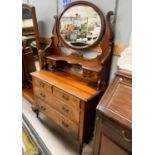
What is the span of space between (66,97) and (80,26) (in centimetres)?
84

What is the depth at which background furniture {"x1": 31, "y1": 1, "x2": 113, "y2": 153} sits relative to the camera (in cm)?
153

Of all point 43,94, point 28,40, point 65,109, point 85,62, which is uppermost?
point 28,40

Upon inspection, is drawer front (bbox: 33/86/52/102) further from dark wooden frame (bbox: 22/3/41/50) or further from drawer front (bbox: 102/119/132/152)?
drawer front (bbox: 102/119/132/152)

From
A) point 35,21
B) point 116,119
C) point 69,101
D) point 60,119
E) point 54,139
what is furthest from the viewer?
point 35,21

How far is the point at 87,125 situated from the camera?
161 cm

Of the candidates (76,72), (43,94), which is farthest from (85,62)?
(43,94)

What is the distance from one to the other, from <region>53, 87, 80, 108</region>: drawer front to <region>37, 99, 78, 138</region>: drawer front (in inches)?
9.7

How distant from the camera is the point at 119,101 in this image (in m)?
1.11

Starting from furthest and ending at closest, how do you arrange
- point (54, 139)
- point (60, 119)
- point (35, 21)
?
1. point (35, 21)
2. point (54, 139)
3. point (60, 119)

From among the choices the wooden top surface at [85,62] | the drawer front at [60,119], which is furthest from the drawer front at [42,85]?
the wooden top surface at [85,62]

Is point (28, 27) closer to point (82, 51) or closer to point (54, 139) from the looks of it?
point (82, 51)

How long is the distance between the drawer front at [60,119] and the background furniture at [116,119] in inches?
18.3

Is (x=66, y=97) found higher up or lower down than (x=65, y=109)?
→ higher up
